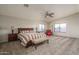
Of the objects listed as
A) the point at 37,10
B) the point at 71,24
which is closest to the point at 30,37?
the point at 37,10

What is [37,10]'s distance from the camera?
6.16 ft

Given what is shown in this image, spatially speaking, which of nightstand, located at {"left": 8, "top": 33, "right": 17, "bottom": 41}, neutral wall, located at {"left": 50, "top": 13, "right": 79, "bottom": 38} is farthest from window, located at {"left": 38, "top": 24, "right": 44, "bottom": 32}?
nightstand, located at {"left": 8, "top": 33, "right": 17, "bottom": 41}

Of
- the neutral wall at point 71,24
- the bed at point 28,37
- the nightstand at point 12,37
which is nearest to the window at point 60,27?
the neutral wall at point 71,24

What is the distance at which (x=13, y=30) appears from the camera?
6.07ft

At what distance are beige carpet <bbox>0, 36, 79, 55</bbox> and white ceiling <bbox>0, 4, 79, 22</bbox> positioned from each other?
63 cm

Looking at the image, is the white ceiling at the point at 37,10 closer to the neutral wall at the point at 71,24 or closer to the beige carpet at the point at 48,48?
the neutral wall at the point at 71,24

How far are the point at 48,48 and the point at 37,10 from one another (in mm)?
962

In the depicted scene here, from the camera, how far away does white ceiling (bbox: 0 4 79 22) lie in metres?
1.80

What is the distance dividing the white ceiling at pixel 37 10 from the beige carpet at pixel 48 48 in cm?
63

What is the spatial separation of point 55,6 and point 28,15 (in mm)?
691

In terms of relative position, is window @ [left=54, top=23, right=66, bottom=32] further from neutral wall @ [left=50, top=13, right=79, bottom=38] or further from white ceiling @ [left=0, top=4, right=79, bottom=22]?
white ceiling @ [left=0, top=4, right=79, bottom=22]

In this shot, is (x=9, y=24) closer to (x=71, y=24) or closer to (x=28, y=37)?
(x=28, y=37)

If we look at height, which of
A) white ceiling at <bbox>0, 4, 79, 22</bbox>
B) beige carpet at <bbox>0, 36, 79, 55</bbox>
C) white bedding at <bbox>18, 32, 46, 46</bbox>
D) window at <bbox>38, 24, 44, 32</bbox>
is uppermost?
white ceiling at <bbox>0, 4, 79, 22</bbox>
